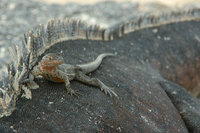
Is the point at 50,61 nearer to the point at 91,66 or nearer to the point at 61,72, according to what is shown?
the point at 61,72

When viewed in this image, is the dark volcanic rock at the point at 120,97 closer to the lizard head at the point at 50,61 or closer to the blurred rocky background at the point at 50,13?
the lizard head at the point at 50,61

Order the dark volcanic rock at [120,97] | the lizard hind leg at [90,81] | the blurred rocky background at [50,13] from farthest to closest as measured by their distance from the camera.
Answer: the blurred rocky background at [50,13] → the lizard hind leg at [90,81] → the dark volcanic rock at [120,97]

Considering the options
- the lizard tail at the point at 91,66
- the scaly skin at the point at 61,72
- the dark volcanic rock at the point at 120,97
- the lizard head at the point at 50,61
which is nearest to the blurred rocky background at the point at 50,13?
the dark volcanic rock at the point at 120,97

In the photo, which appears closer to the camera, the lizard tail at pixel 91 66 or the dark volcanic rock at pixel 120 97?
the dark volcanic rock at pixel 120 97

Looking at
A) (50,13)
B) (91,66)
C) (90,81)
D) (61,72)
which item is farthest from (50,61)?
(50,13)

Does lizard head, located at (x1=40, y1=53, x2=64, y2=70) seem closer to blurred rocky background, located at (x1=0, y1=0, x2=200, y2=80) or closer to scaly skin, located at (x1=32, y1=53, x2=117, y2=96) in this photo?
scaly skin, located at (x1=32, y1=53, x2=117, y2=96)

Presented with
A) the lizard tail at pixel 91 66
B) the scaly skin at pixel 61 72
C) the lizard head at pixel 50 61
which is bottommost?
the lizard tail at pixel 91 66

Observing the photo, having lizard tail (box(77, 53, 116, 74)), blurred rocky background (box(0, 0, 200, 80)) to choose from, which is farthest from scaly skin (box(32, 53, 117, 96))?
blurred rocky background (box(0, 0, 200, 80))

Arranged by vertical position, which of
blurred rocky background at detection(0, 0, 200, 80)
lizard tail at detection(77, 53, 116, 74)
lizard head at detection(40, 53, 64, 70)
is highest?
lizard head at detection(40, 53, 64, 70)
